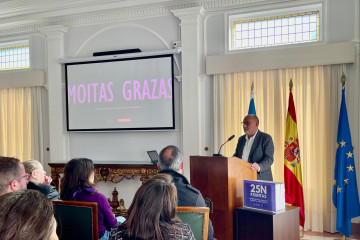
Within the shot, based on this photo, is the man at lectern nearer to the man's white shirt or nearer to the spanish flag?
the man's white shirt

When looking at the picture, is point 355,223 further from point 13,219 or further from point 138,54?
point 13,219

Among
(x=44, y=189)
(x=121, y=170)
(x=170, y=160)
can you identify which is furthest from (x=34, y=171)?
(x=121, y=170)

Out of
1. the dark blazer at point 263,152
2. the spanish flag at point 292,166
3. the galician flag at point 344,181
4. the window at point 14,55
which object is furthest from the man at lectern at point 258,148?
the window at point 14,55

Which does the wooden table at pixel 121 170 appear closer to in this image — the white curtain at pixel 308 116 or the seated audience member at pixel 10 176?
the white curtain at pixel 308 116

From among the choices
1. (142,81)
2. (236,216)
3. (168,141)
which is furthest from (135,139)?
(236,216)

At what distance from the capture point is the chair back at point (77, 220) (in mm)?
2229

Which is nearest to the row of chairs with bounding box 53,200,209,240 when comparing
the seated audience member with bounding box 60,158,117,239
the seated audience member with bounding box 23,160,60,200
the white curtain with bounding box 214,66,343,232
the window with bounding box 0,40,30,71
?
the seated audience member with bounding box 60,158,117,239

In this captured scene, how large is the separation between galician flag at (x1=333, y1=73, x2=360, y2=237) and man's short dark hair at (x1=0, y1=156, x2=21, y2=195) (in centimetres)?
362

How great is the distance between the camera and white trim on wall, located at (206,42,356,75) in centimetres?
459

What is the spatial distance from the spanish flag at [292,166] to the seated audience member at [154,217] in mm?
3280

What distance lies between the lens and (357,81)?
458 centimetres

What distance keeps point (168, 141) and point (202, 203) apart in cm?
336

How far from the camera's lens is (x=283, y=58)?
493 cm

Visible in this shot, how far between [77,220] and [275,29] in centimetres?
394
